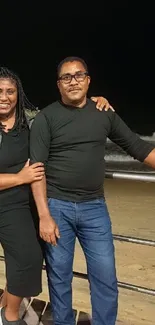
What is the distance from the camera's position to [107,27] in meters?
39.8

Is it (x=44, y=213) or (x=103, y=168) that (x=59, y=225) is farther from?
(x=103, y=168)

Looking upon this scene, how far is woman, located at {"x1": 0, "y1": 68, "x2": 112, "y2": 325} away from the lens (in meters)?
2.05

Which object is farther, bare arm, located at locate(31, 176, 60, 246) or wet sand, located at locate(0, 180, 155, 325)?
wet sand, located at locate(0, 180, 155, 325)

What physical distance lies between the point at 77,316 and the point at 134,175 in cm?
87

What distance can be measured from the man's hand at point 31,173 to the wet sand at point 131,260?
978 millimetres

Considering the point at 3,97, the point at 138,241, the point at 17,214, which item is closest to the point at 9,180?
the point at 17,214

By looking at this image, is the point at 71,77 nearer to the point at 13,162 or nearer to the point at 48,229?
the point at 13,162

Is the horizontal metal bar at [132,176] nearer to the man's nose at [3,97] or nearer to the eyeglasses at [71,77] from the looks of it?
the eyeglasses at [71,77]

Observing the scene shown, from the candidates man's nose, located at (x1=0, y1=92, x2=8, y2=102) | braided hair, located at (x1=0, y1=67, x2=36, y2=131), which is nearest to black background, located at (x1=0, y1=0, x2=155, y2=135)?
braided hair, located at (x1=0, y1=67, x2=36, y2=131)

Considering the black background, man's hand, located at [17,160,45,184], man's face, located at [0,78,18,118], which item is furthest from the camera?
the black background

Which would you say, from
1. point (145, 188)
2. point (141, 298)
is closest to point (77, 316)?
point (141, 298)

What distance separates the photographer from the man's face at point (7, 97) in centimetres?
213

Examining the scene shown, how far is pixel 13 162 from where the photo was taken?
2.08m

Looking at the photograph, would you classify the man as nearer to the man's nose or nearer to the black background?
the man's nose
